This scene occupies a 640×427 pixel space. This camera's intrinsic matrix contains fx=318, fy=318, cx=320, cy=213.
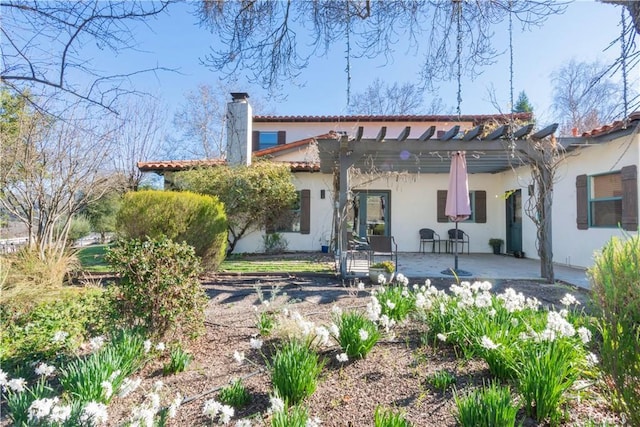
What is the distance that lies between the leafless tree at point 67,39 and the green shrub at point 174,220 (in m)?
3.88

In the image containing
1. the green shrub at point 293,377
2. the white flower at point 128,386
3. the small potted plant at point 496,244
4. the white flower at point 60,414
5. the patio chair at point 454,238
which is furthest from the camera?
the patio chair at point 454,238

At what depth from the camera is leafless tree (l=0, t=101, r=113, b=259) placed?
234 inches

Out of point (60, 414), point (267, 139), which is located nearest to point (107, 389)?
point (60, 414)

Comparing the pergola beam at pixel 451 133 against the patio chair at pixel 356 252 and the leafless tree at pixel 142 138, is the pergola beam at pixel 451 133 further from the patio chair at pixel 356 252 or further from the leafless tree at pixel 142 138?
the leafless tree at pixel 142 138

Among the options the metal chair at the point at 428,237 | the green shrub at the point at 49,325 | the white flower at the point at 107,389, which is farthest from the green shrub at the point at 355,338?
the metal chair at the point at 428,237

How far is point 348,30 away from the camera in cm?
429

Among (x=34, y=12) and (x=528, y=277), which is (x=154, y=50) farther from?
(x=528, y=277)

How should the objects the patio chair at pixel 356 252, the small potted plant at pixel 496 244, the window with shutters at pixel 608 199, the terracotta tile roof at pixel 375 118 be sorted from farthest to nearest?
the terracotta tile roof at pixel 375 118
the small potted plant at pixel 496 244
the patio chair at pixel 356 252
the window with shutters at pixel 608 199

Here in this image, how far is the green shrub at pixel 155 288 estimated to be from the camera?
3.26 meters

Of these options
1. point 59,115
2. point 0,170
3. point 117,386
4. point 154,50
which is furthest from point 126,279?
point 0,170

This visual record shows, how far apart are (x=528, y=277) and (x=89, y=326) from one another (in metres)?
8.27

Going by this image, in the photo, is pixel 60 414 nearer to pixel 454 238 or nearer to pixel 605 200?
pixel 605 200

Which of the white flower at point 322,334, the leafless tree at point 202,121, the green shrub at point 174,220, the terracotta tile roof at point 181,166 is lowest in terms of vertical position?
the white flower at point 322,334

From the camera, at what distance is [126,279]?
10.9ft
